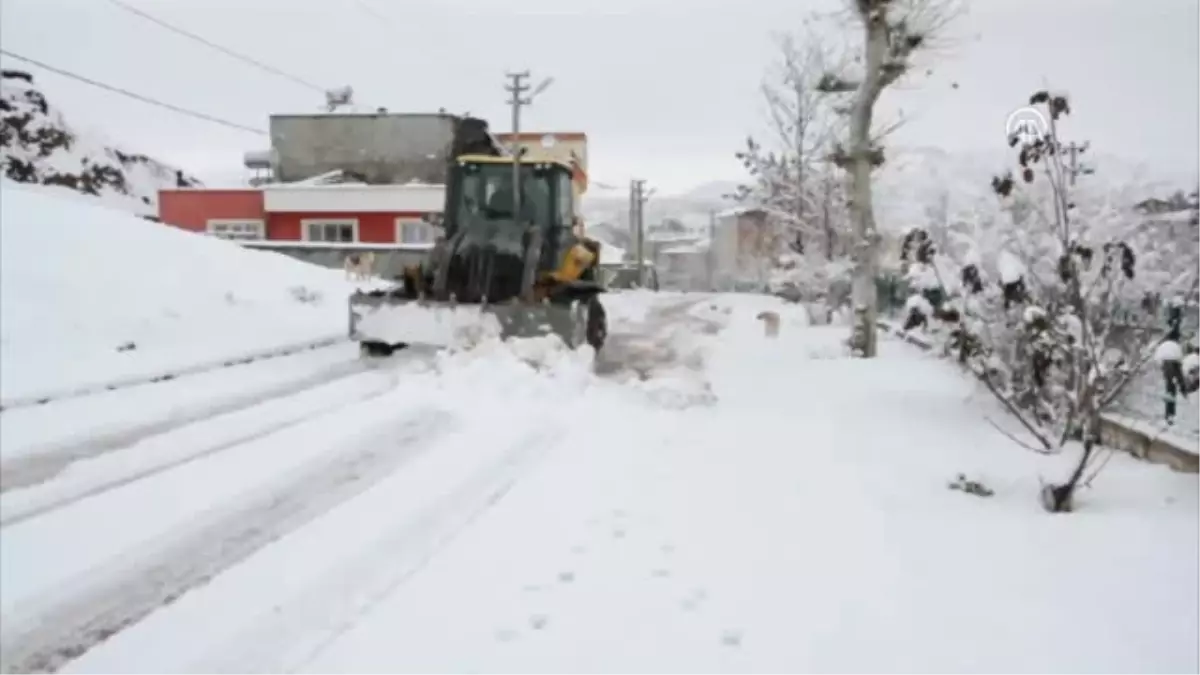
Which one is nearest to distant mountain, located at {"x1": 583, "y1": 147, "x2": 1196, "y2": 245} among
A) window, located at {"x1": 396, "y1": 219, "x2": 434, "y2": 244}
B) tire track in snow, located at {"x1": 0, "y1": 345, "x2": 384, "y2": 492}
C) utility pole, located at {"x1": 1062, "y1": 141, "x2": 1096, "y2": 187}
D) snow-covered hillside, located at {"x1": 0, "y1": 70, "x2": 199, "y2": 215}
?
utility pole, located at {"x1": 1062, "y1": 141, "x2": 1096, "y2": 187}

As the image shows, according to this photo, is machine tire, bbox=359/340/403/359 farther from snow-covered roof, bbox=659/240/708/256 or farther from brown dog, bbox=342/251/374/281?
snow-covered roof, bbox=659/240/708/256

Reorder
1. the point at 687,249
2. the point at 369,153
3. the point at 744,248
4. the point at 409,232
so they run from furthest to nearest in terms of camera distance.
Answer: the point at 687,249 → the point at 409,232 → the point at 369,153 → the point at 744,248

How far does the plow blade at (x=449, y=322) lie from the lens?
32.8ft

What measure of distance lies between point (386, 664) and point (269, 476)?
2.71 m

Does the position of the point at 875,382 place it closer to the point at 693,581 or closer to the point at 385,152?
the point at 693,581

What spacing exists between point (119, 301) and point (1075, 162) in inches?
441

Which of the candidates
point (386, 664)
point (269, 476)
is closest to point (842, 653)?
point (386, 664)

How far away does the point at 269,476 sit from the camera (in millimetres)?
5652

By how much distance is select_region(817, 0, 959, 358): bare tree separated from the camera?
927cm

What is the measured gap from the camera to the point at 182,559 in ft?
14.0

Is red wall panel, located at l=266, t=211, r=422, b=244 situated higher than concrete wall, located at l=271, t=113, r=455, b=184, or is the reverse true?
concrete wall, located at l=271, t=113, r=455, b=184

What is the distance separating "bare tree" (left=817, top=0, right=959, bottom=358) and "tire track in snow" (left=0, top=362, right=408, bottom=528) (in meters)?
4.83

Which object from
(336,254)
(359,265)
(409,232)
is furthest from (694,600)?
(409,232)

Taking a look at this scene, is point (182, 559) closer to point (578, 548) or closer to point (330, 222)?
point (578, 548)
